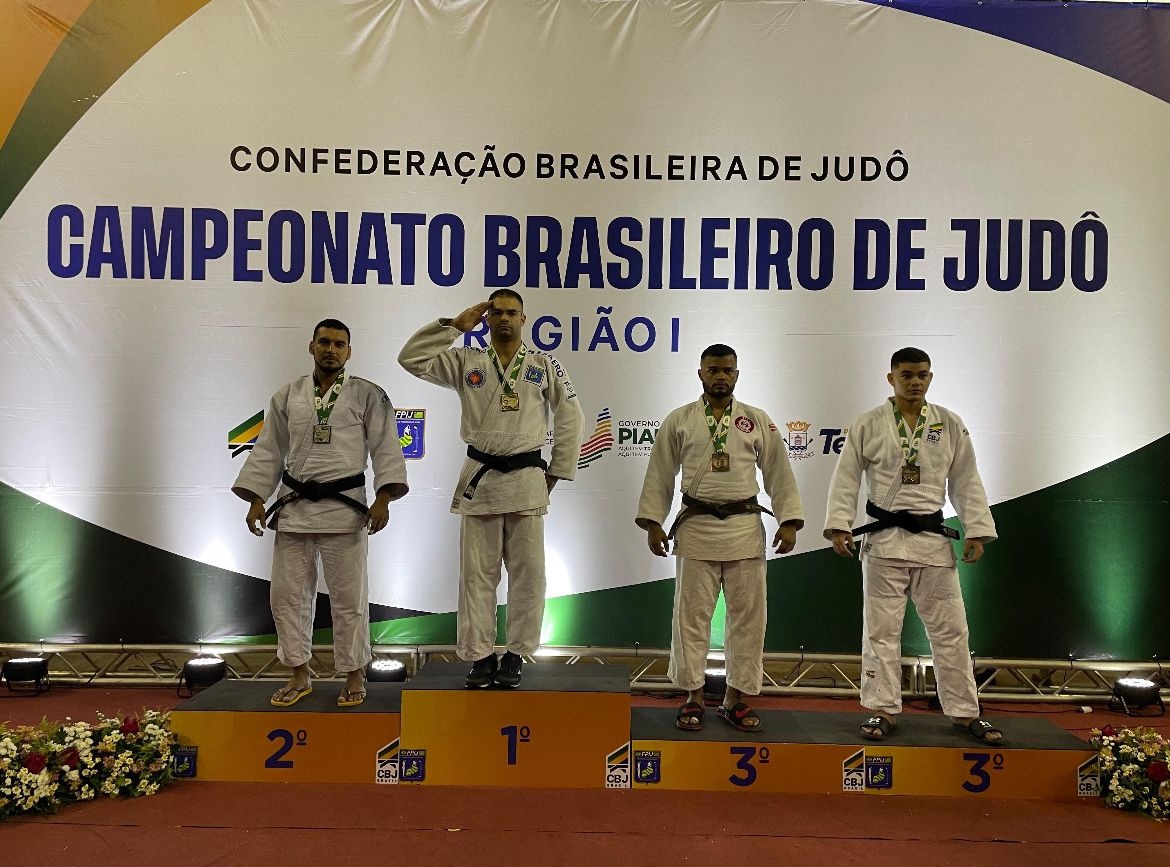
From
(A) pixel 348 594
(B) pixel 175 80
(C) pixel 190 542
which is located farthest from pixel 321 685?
(B) pixel 175 80

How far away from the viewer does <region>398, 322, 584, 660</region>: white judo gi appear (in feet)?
11.7

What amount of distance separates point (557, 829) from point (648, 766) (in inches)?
21.5

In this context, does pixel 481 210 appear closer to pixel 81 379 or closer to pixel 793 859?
pixel 81 379

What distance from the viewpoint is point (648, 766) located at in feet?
11.4

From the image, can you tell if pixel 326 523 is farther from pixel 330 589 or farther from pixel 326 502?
pixel 330 589

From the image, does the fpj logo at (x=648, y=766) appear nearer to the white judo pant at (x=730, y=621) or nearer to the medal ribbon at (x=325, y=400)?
the white judo pant at (x=730, y=621)

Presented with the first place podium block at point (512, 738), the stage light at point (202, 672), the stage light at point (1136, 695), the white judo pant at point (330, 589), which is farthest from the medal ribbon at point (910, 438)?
the stage light at point (202, 672)

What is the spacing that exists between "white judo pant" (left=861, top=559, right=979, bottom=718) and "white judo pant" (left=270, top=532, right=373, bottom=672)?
2.18 meters

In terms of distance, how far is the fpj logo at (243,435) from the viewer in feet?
15.8

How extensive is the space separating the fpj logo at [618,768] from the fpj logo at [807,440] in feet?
6.70

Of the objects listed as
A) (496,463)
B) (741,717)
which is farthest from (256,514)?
(741,717)

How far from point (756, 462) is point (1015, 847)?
171cm

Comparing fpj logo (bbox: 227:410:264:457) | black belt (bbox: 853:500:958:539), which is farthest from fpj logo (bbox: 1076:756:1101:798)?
fpj logo (bbox: 227:410:264:457)

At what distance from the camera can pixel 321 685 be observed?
3.99 metres
